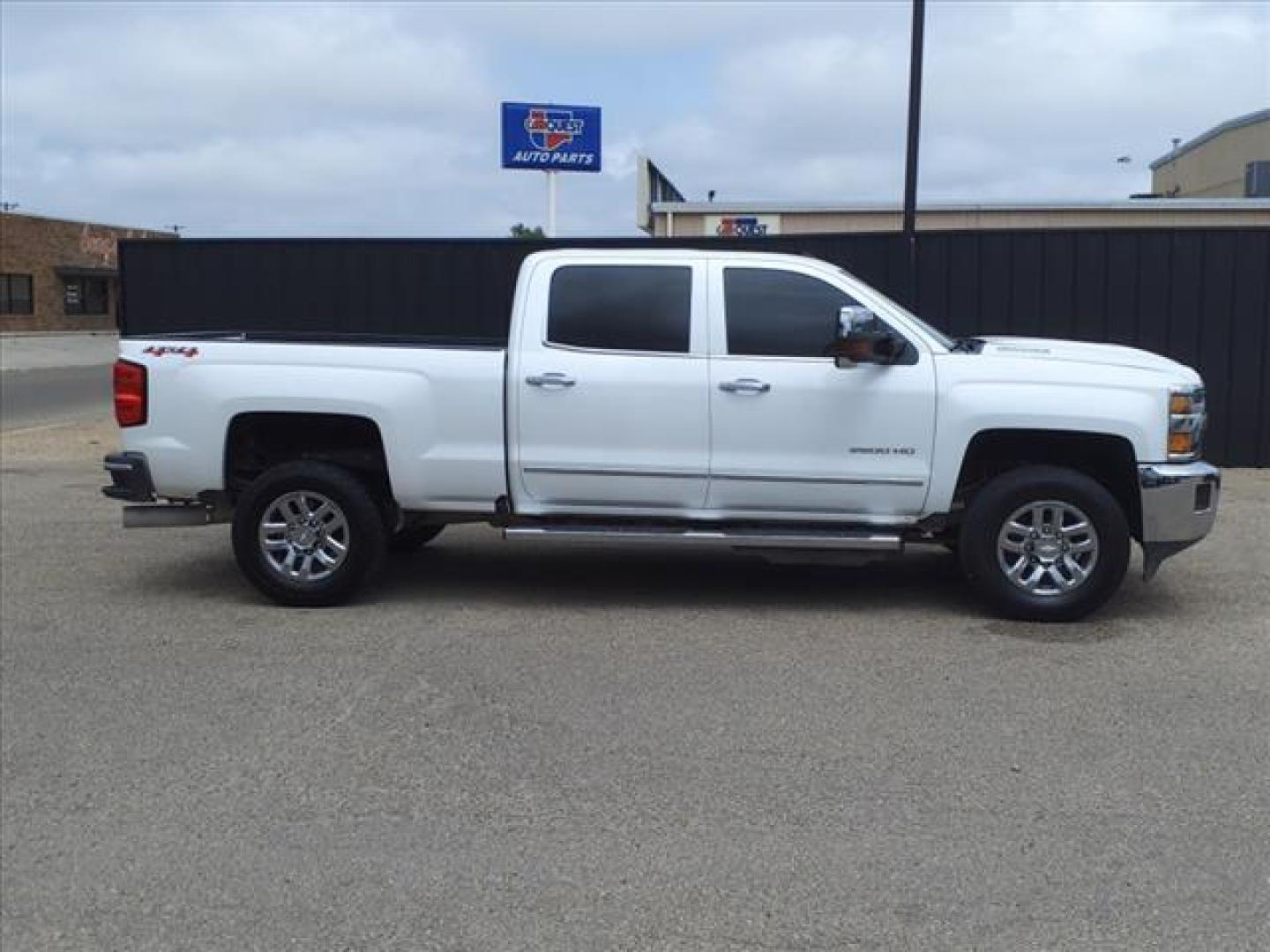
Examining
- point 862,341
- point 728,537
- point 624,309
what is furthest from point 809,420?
point 624,309

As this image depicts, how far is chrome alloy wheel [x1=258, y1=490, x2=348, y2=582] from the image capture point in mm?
7184

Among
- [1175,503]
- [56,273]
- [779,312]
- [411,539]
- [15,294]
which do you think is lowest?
[411,539]

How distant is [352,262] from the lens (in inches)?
514

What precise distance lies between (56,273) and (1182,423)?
180ft

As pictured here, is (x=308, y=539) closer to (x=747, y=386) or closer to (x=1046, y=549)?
(x=747, y=386)

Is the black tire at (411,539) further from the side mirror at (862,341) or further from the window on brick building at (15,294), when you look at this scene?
the window on brick building at (15,294)

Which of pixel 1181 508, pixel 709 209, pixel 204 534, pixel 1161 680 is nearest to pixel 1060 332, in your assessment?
pixel 1181 508

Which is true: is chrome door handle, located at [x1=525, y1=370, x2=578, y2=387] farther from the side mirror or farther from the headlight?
the headlight

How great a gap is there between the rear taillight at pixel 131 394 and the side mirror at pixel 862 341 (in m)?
3.94

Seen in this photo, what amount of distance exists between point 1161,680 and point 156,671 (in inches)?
187

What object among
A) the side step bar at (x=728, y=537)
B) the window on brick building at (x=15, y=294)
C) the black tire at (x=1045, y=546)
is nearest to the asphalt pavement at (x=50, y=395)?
the side step bar at (x=728, y=537)

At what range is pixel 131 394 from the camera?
284 inches

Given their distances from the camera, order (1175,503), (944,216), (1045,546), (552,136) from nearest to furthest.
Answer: (1175,503)
(1045,546)
(552,136)
(944,216)

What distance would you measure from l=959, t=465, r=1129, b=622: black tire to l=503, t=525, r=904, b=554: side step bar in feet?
1.51
